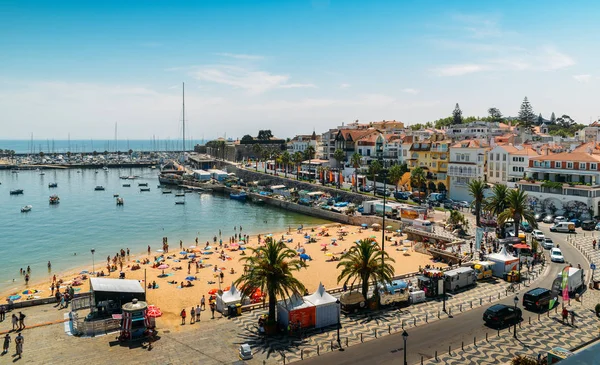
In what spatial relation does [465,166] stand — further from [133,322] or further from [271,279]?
[133,322]

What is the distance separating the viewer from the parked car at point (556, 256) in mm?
40347

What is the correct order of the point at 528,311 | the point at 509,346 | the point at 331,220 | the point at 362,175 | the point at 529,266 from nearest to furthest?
the point at 509,346
the point at 528,311
the point at 529,266
the point at 331,220
the point at 362,175

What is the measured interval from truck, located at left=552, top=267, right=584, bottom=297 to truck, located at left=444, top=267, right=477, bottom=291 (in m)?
5.57

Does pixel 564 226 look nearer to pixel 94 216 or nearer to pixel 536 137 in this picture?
pixel 536 137

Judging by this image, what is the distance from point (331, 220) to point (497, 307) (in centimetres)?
5057

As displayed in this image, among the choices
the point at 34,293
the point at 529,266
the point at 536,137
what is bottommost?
the point at 34,293

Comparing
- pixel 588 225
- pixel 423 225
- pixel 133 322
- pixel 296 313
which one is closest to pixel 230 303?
pixel 296 313

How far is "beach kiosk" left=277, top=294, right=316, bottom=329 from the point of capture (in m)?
26.9

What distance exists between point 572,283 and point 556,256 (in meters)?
9.77

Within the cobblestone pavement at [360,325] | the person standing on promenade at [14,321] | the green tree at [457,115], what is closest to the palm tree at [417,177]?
the cobblestone pavement at [360,325]

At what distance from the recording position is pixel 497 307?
2734 centimetres

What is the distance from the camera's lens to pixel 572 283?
31688 millimetres

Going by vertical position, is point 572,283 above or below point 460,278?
above

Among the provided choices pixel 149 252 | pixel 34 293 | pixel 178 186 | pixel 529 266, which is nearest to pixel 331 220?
pixel 149 252
